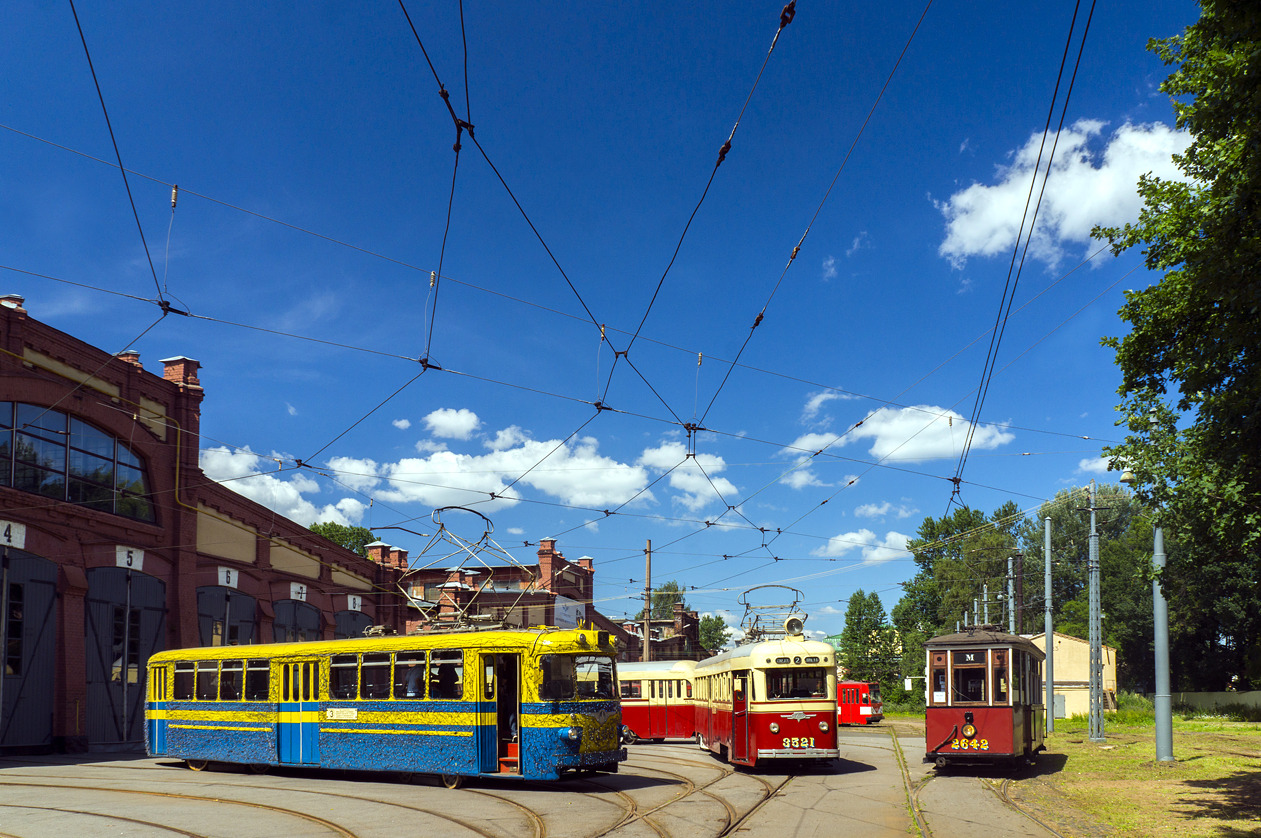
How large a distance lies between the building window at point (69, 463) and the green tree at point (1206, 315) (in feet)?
83.7

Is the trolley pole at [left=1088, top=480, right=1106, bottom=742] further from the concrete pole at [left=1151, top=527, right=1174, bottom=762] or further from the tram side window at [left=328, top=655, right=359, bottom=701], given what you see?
the tram side window at [left=328, top=655, right=359, bottom=701]

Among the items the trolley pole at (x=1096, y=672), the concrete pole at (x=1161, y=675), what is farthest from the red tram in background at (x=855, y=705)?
the concrete pole at (x=1161, y=675)

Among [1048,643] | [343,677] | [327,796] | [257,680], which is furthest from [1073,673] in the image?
[327,796]

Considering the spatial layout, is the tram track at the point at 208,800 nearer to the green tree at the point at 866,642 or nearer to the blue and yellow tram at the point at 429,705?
the blue and yellow tram at the point at 429,705

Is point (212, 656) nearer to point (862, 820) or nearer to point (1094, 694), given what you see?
point (862, 820)

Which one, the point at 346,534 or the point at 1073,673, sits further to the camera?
the point at 346,534

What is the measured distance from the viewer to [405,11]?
34.7 ft

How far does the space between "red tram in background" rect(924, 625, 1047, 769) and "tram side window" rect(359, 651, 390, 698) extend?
34.6ft

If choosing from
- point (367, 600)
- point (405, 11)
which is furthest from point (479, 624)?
point (367, 600)

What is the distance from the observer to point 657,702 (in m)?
31.9

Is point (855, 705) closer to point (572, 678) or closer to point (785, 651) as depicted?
point (785, 651)

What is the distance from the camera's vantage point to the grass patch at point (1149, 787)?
1262 cm

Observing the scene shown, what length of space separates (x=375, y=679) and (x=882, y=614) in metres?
84.7

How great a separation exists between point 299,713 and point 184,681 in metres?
4.19
